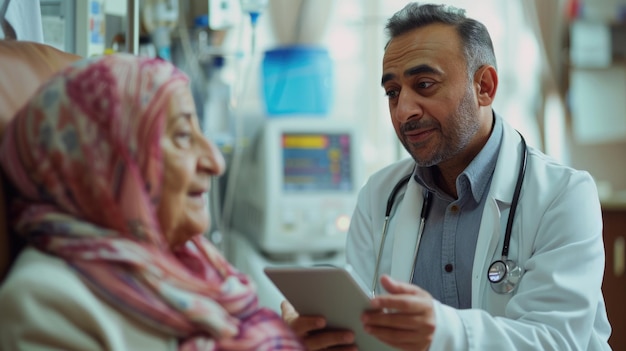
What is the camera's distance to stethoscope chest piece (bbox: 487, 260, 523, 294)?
1.67m

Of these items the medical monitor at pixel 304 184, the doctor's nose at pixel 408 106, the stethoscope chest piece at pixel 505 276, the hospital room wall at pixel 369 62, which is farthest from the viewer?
the hospital room wall at pixel 369 62

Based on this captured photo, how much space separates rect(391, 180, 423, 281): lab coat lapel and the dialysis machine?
4.31 ft

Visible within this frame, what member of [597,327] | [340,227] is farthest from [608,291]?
[597,327]

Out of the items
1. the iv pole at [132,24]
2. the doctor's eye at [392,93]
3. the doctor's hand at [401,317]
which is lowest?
the doctor's hand at [401,317]

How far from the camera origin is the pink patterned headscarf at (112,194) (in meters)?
0.98

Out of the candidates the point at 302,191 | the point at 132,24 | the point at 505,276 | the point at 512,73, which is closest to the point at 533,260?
the point at 505,276

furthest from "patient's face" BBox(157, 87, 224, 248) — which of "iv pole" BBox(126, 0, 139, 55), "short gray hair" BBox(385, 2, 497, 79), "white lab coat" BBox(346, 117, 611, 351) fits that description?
"iv pole" BBox(126, 0, 139, 55)

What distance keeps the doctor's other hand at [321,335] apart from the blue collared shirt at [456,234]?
499 mm

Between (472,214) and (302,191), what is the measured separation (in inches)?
59.8

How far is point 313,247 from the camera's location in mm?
3271

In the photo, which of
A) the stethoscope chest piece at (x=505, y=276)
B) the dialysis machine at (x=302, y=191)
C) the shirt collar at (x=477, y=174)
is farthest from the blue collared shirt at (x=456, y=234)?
the dialysis machine at (x=302, y=191)

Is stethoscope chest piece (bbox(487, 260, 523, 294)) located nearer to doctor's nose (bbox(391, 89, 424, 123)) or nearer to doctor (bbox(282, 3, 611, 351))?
doctor (bbox(282, 3, 611, 351))

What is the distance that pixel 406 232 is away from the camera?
187 cm

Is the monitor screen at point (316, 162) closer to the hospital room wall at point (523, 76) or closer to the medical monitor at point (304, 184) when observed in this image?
the medical monitor at point (304, 184)
